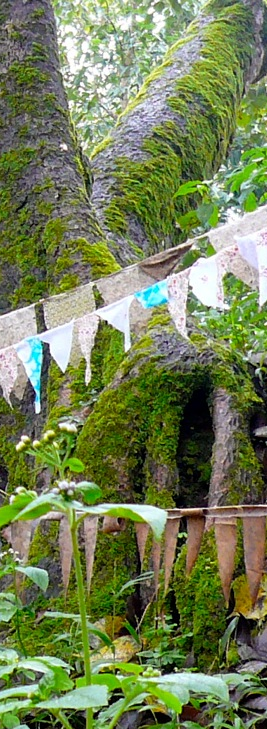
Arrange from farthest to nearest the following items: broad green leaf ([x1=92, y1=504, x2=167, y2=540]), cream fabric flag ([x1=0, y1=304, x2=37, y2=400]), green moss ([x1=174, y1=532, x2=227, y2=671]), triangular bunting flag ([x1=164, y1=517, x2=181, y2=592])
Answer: cream fabric flag ([x1=0, y1=304, x2=37, y2=400]) < green moss ([x1=174, y1=532, x2=227, y2=671]) < triangular bunting flag ([x1=164, y1=517, x2=181, y2=592]) < broad green leaf ([x1=92, y1=504, x2=167, y2=540])

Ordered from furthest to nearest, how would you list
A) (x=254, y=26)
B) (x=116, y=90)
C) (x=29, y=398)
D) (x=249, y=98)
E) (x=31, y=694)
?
(x=116, y=90) < (x=249, y=98) < (x=254, y=26) < (x=29, y=398) < (x=31, y=694)

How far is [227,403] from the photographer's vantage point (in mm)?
2484

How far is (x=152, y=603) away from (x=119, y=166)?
→ 8.64 feet

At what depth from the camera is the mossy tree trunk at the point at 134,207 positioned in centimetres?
251

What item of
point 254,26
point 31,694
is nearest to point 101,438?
point 31,694

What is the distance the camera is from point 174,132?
4348 mm

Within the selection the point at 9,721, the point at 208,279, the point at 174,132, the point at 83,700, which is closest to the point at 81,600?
the point at 83,700

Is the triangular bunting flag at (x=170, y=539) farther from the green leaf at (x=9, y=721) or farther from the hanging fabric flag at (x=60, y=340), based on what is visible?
the hanging fabric flag at (x=60, y=340)

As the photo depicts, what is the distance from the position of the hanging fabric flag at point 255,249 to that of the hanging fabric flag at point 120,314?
343 mm

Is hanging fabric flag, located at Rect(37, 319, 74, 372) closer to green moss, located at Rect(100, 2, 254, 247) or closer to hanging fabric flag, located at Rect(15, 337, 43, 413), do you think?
hanging fabric flag, located at Rect(15, 337, 43, 413)

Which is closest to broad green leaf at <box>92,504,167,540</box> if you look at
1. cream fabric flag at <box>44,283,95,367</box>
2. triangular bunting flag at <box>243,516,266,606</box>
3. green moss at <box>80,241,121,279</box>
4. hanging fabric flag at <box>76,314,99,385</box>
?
triangular bunting flag at <box>243,516,266,606</box>

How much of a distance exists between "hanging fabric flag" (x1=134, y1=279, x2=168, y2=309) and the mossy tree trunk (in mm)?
491

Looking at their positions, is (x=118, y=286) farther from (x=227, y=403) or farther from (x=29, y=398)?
(x=29, y=398)

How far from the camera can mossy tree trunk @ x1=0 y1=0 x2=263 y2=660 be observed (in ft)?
8.22
